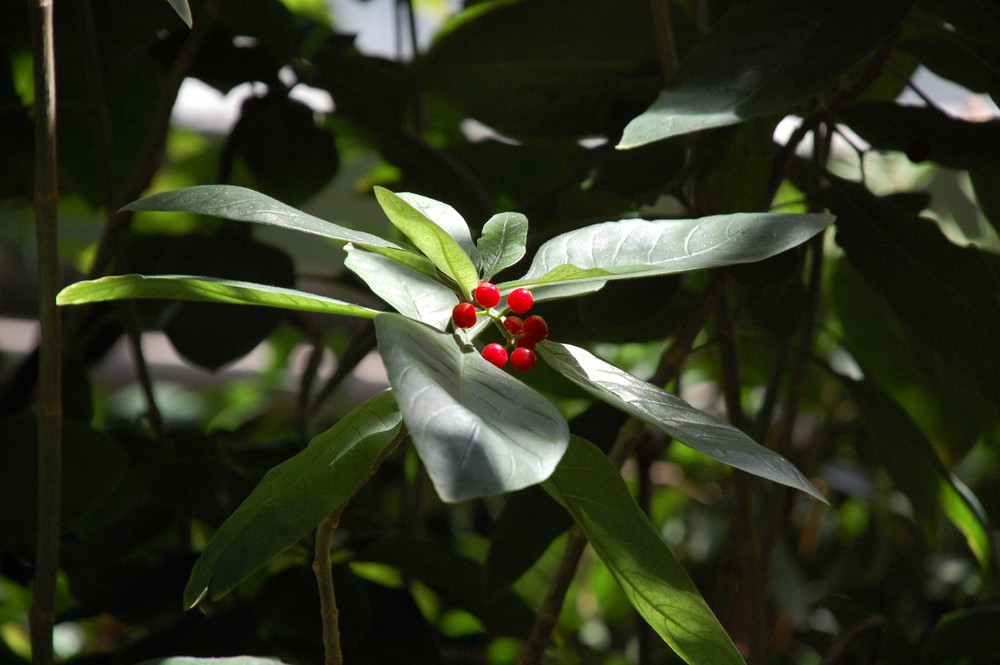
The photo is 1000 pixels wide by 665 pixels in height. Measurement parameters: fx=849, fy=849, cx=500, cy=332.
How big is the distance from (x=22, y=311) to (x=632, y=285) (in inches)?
91.8

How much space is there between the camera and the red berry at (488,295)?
1.13 feet

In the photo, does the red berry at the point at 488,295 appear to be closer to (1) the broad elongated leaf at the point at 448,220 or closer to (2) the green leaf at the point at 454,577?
(1) the broad elongated leaf at the point at 448,220

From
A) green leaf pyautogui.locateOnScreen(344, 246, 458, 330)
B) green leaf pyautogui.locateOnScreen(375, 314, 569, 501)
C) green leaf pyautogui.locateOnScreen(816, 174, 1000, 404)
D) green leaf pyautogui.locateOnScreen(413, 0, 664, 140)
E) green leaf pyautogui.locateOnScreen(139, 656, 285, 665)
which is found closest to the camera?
green leaf pyautogui.locateOnScreen(375, 314, 569, 501)

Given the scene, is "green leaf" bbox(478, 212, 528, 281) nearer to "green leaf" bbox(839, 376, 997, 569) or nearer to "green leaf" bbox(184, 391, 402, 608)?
"green leaf" bbox(184, 391, 402, 608)

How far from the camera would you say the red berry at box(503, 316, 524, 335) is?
13.8 inches

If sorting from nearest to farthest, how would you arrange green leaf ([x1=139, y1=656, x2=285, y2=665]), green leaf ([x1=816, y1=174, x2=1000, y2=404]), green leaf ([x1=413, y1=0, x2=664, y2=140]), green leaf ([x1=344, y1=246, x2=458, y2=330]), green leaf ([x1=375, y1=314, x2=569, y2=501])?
1. green leaf ([x1=375, y1=314, x2=569, y2=501])
2. green leaf ([x1=344, y1=246, x2=458, y2=330])
3. green leaf ([x1=139, y1=656, x2=285, y2=665])
4. green leaf ([x1=816, y1=174, x2=1000, y2=404])
5. green leaf ([x1=413, y1=0, x2=664, y2=140])

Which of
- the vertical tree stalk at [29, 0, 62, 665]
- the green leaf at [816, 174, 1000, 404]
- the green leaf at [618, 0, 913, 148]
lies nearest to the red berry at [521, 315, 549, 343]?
the green leaf at [618, 0, 913, 148]

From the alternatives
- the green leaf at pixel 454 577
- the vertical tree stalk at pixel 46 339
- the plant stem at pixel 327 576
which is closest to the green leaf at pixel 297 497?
the plant stem at pixel 327 576

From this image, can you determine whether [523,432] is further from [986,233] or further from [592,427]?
[986,233]

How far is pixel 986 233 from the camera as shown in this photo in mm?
1514

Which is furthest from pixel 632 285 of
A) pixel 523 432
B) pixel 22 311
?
pixel 22 311

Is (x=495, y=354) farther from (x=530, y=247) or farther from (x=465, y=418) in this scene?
(x=530, y=247)

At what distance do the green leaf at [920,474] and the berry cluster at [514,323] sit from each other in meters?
0.43

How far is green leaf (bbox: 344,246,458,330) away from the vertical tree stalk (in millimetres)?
164
